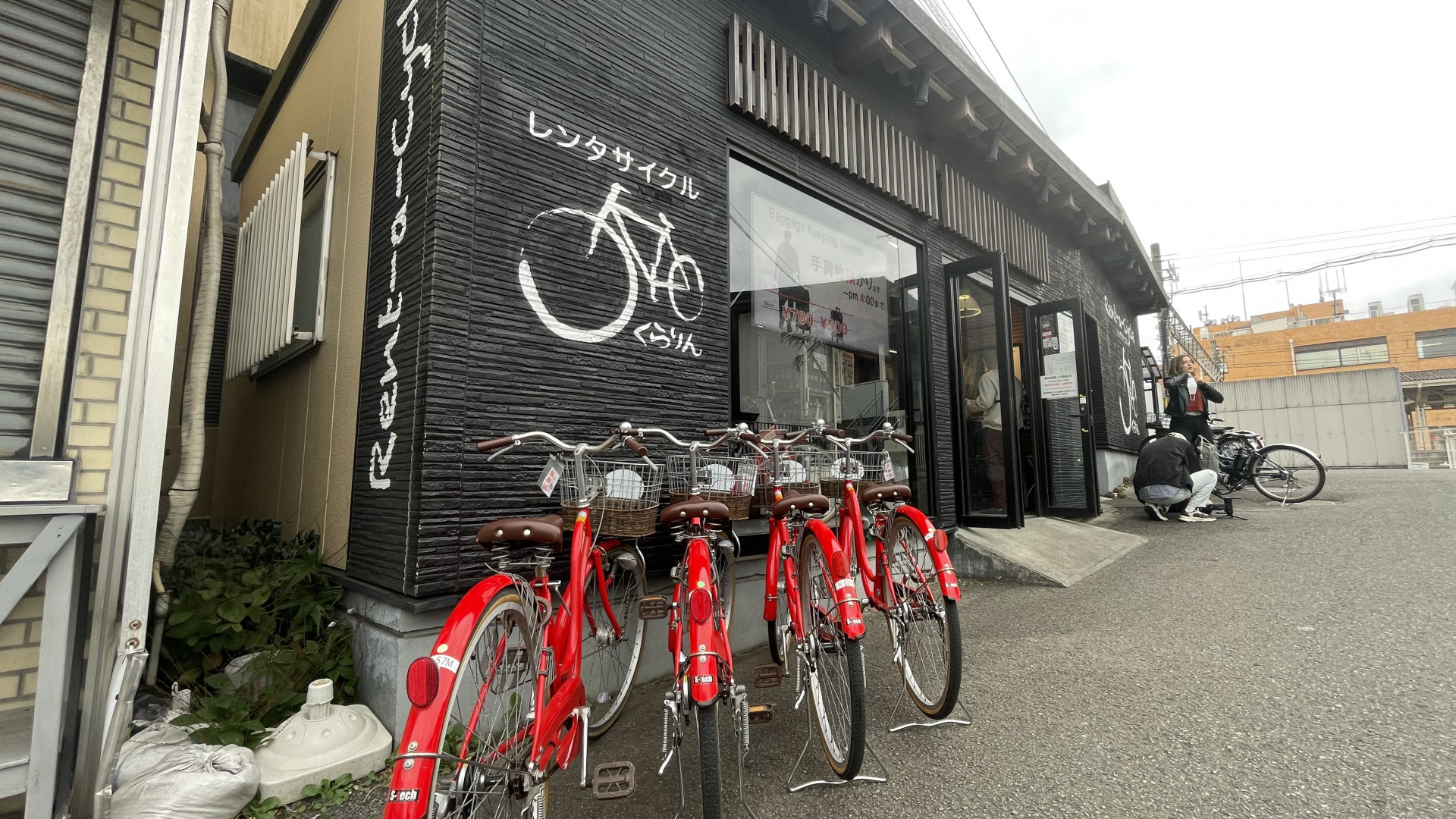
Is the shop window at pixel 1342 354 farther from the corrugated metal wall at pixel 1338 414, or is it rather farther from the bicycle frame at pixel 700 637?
the bicycle frame at pixel 700 637

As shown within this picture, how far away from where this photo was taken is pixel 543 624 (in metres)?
1.91

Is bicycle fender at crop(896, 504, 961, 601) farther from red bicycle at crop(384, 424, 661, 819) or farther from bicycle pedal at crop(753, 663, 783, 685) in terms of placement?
red bicycle at crop(384, 424, 661, 819)

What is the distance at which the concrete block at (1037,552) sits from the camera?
4.77 metres

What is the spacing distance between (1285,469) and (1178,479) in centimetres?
194

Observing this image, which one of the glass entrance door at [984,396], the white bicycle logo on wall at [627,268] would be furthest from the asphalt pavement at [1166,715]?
the white bicycle logo on wall at [627,268]

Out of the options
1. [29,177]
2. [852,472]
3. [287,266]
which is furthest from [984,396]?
[29,177]

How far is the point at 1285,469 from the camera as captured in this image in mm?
7508

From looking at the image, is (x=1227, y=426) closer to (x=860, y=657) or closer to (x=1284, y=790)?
(x=1284, y=790)

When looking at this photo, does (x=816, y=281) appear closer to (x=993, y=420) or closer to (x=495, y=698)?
(x=993, y=420)

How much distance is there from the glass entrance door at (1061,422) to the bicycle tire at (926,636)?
16.3 ft

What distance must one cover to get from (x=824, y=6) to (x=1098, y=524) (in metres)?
6.11

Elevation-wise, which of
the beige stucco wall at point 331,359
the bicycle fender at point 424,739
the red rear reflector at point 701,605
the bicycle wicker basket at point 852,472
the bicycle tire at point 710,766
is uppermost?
the beige stucco wall at point 331,359

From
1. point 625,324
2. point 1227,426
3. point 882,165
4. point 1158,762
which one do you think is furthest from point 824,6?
point 1227,426

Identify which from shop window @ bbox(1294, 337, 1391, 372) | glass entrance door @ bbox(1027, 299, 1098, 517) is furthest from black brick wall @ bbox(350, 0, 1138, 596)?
shop window @ bbox(1294, 337, 1391, 372)
